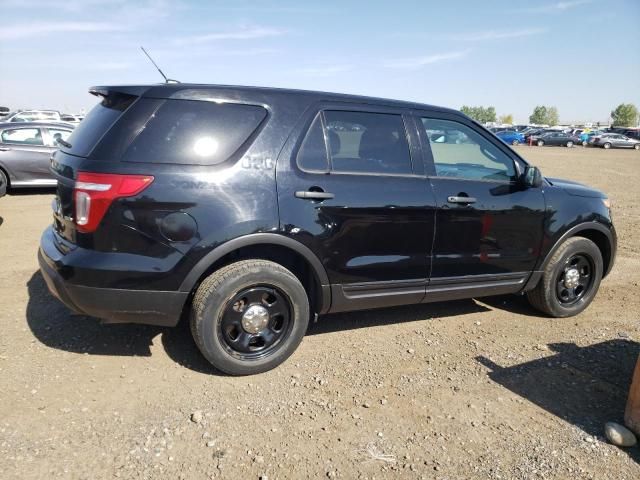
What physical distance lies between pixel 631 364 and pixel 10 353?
4562 millimetres

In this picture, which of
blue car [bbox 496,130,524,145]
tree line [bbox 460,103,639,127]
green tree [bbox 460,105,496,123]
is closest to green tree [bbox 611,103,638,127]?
tree line [bbox 460,103,639,127]

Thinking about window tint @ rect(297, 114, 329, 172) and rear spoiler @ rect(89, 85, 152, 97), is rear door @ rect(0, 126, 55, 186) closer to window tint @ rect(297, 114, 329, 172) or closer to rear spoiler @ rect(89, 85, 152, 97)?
rear spoiler @ rect(89, 85, 152, 97)

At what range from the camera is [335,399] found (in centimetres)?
311

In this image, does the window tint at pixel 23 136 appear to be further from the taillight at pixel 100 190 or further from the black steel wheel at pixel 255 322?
the black steel wheel at pixel 255 322

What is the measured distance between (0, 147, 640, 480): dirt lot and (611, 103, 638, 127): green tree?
5057 inches

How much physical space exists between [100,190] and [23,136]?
8.57m

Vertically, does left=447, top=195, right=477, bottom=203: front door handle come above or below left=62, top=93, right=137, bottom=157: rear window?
below

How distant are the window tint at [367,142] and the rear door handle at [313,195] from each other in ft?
0.76

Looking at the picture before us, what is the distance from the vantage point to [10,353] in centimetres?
345

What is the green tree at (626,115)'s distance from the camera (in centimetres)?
11131

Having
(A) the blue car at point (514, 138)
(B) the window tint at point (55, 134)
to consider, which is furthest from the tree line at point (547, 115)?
(B) the window tint at point (55, 134)

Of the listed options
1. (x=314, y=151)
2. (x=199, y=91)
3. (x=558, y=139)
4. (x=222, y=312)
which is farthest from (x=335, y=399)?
(x=558, y=139)

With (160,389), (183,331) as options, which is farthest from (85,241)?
(183,331)

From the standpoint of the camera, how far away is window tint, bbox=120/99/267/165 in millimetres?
2957
